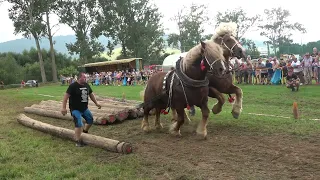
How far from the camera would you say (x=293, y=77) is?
634 inches

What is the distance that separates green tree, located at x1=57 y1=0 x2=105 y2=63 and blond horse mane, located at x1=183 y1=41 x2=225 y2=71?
49.4 m

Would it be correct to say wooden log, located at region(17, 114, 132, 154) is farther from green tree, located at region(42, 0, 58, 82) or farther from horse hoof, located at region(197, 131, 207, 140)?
green tree, located at region(42, 0, 58, 82)

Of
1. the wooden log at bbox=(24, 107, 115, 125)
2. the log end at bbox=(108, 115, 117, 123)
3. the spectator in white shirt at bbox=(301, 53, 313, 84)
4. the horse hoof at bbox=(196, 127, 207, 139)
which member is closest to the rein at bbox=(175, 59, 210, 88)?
the horse hoof at bbox=(196, 127, 207, 139)

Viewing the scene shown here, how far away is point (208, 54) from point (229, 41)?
4.90 feet

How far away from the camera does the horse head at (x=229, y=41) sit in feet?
26.2

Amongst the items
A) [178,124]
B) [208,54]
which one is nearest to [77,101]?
[178,124]

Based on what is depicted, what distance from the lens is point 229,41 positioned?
822cm

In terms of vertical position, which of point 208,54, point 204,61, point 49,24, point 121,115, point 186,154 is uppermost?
point 49,24

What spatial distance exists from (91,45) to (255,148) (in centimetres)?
5214

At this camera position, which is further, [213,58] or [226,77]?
[226,77]

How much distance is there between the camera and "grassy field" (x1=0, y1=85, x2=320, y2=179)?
17.4 feet

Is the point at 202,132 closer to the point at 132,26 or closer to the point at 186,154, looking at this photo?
the point at 186,154

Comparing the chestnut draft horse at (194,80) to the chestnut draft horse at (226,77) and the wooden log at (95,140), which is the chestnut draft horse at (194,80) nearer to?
the chestnut draft horse at (226,77)

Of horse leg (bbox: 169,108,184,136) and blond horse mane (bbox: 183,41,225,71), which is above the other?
blond horse mane (bbox: 183,41,225,71)
